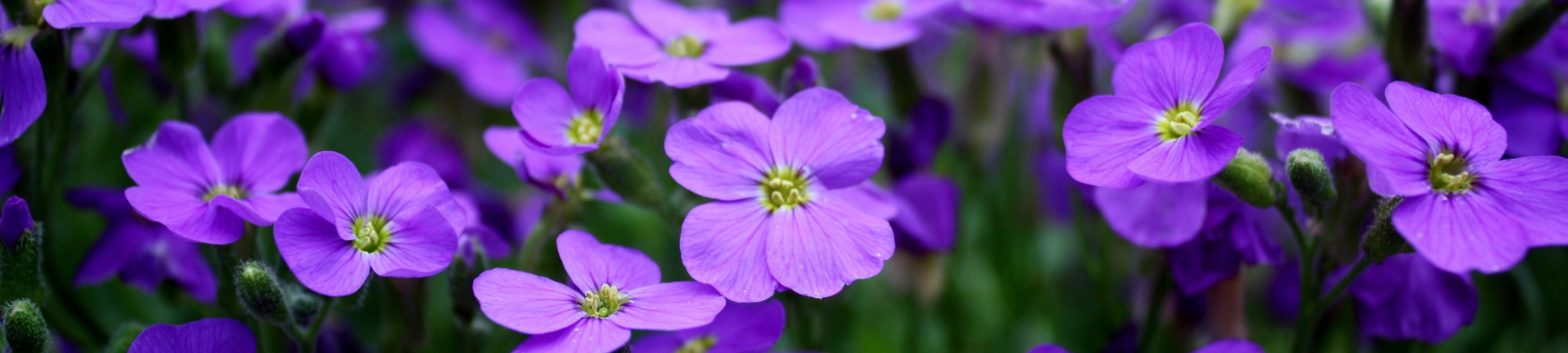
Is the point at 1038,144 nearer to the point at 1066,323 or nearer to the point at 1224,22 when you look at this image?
the point at 1066,323

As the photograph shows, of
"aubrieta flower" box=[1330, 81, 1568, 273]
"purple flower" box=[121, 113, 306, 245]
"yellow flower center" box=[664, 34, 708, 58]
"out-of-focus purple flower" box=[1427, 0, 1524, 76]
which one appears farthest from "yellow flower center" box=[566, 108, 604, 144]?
"out-of-focus purple flower" box=[1427, 0, 1524, 76]

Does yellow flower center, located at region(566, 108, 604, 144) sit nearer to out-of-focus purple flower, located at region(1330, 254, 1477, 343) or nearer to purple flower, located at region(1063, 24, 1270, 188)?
purple flower, located at region(1063, 24, 1270, 188)

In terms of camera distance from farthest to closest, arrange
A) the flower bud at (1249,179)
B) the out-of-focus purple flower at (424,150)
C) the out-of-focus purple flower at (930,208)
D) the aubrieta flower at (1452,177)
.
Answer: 1. the out-of-focus purple flower at (424,150)
2. the out-of-focus purple flower at (930,208)
3. the flower bud at (1249,179)
4. the aubrieta flower at (1452,177)

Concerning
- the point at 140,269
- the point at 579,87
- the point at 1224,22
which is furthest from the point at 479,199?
the point at 1224,22

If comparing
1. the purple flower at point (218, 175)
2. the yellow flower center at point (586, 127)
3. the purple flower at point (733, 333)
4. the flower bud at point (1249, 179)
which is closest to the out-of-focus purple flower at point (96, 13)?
the purple flower at point (218, 175)

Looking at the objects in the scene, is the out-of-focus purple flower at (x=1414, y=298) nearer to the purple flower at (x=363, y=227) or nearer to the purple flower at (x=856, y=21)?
the purple flower at (x=856, y=21)

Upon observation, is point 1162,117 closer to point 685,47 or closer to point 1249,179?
point 1249,179

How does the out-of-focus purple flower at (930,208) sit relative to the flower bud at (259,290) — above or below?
below

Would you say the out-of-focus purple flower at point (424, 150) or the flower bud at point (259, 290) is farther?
the out-of-focus purple flower at point (424, 150)
